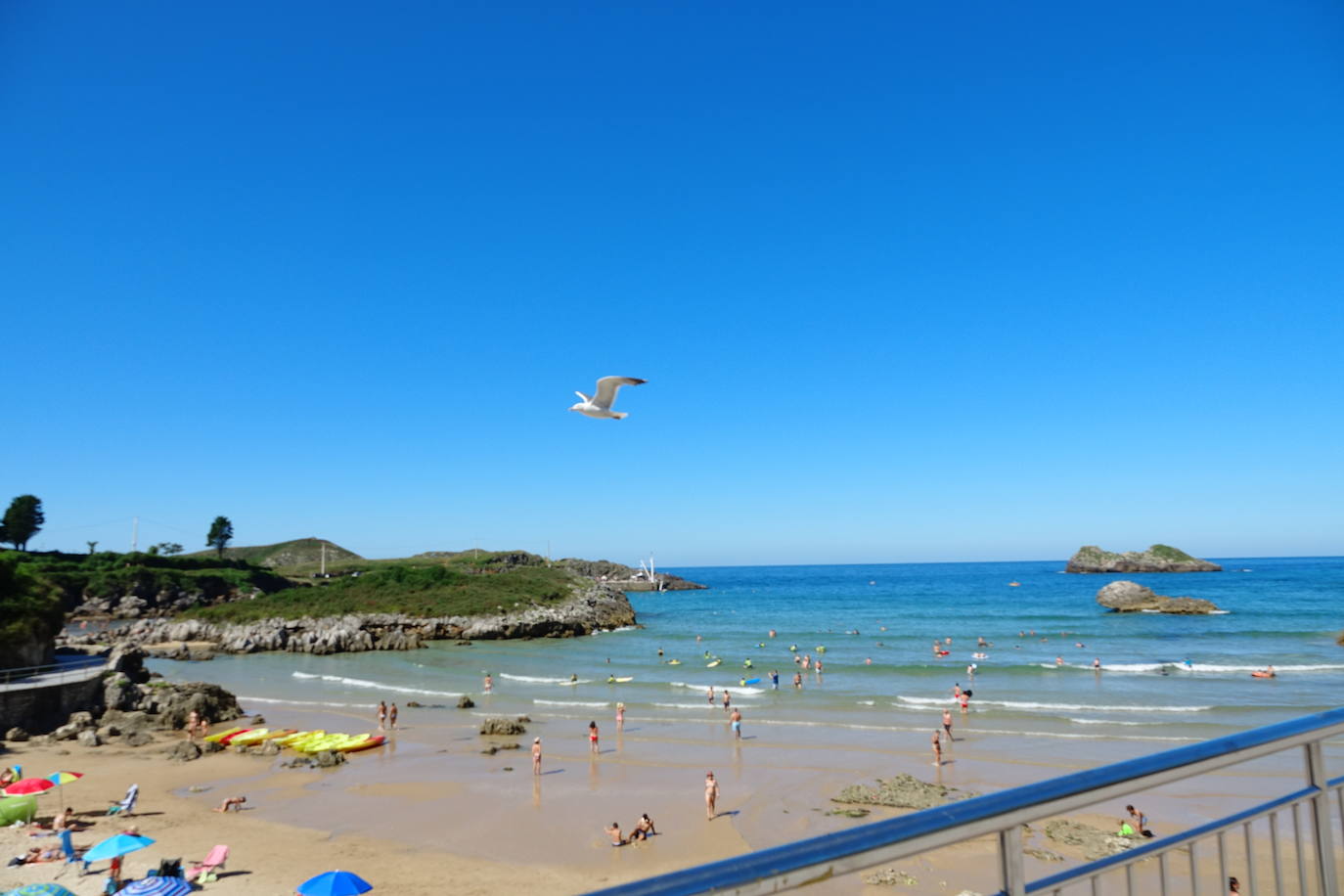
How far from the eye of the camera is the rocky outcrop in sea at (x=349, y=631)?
5766 centimetres

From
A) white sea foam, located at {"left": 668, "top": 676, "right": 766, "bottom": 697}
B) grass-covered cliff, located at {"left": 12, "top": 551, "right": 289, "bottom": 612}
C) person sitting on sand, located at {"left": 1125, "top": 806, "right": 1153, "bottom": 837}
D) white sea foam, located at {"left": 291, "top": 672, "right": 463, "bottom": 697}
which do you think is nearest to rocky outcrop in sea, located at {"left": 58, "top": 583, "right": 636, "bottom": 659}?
white sea foam, located at {"left": 291, "top": 672, "right": 463, "bottom": 697}

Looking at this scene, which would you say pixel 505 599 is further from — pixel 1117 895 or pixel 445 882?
pixel 1117 895

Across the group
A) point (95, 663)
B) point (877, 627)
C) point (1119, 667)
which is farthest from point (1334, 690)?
point (95, 663)

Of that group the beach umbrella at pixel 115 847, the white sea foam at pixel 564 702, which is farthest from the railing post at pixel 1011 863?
the white sea foam at pixel 564 702

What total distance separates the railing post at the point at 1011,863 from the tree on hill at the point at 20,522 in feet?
427

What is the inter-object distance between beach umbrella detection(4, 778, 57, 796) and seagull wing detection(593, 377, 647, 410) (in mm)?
15746

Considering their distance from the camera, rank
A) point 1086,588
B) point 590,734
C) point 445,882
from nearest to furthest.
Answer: point 445,882, point 590,734, point 1086,588

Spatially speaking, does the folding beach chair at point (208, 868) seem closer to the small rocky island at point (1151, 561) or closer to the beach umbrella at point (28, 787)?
the beach umbrella at point (28, 787)

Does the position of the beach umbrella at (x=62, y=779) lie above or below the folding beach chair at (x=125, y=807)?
above

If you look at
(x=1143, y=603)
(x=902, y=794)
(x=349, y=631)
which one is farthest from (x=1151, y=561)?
(x=902, y=794)

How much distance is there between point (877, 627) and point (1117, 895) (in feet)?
222

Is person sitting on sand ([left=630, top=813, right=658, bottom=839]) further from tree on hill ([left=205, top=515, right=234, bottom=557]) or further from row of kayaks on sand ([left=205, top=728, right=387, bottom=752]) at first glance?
tree on hill ([left=205, top=515, right=234, bottom=557])

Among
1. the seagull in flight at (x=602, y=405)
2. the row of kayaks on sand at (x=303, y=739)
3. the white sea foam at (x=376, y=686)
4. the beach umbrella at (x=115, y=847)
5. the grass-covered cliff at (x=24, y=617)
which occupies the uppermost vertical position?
the seagull in flight at (x=602, y=405)

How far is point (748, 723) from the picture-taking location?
2942 centimetres
